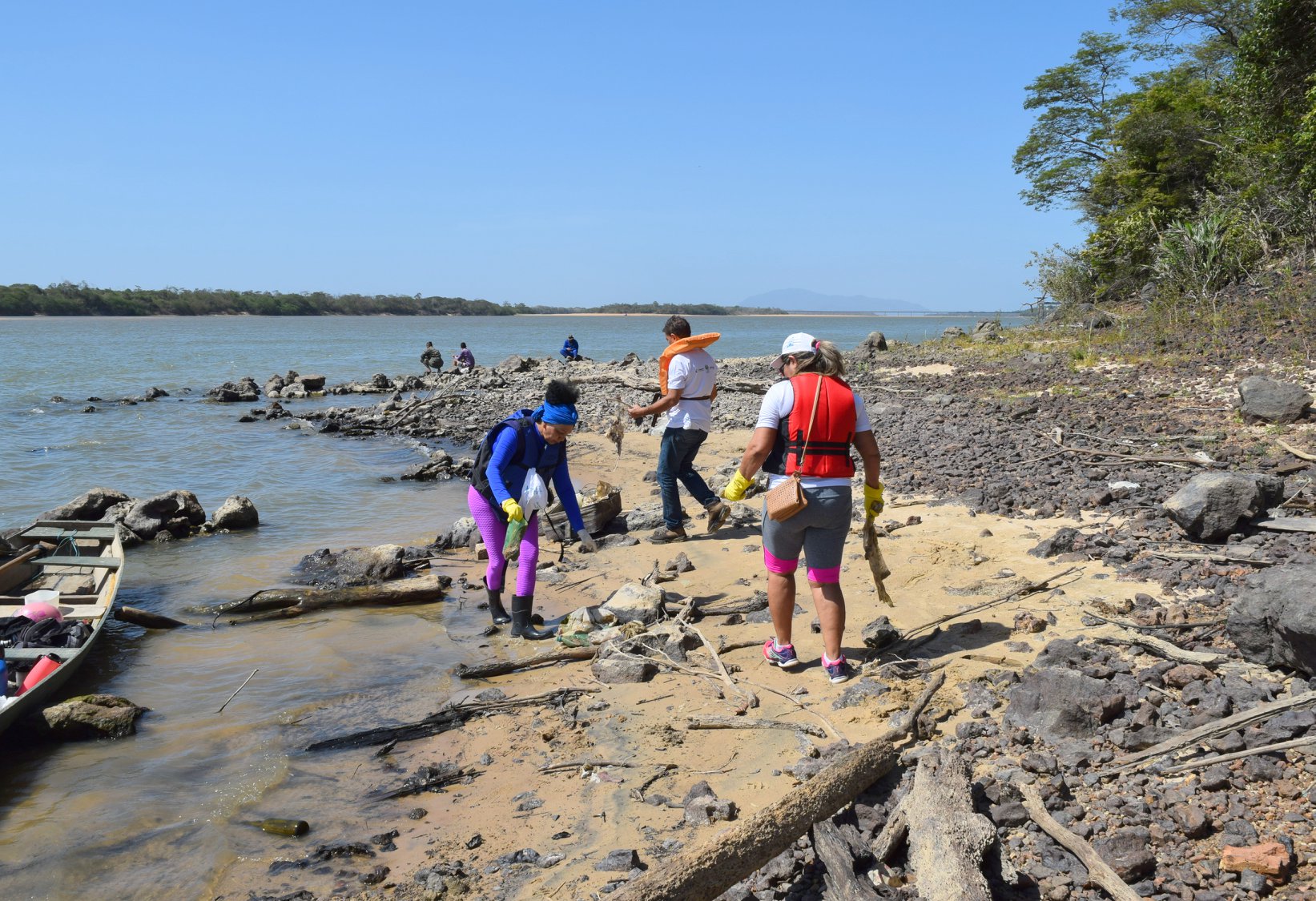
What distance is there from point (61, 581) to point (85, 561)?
0.44 metres

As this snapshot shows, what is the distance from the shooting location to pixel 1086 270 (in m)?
27.3

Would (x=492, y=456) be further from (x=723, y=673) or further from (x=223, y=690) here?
(x=223, y=690)

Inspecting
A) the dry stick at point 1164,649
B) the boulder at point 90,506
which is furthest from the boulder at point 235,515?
Answer: the dry stick at point 1164,649

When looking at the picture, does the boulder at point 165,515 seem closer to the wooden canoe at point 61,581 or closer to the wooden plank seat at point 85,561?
the wooden canoe at point 61,581

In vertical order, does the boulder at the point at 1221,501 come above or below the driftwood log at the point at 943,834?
above

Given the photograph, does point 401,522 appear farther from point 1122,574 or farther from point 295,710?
point 1122,574

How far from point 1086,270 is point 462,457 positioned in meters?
21.8

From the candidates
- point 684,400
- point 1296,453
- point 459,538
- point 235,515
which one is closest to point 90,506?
point 235,515

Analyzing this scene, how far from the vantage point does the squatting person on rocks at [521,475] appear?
6.30m

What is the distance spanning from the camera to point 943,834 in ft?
9.91

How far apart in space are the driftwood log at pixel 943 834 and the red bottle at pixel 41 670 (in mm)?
5643

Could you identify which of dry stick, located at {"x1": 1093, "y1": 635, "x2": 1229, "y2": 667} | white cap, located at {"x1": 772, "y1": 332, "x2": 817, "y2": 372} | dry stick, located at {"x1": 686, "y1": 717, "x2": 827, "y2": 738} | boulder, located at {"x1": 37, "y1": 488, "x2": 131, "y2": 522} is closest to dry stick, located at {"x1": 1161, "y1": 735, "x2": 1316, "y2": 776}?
dry stick, located at {"x1": 1093, "y1": 635, "x2": 1229, "y2": 667}

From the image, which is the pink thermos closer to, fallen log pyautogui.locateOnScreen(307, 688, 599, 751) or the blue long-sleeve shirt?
fallen log pyautogui.locateOnScreen(307, 688, 599, 751)

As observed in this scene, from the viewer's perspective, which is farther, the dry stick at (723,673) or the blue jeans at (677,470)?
the blue jeans at (677,470)
